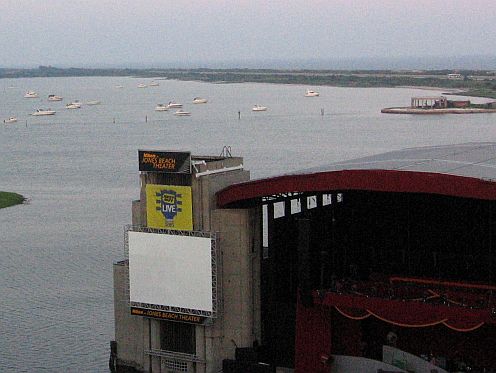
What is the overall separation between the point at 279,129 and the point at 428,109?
78.3ft

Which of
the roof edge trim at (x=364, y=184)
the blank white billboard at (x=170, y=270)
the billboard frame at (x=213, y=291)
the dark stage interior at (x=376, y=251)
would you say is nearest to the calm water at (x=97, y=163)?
the billboard frame at (x=213, y=291)

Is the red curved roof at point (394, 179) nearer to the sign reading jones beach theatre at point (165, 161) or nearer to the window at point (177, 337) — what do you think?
the sign reading jones beach theatre at point (165, 161)

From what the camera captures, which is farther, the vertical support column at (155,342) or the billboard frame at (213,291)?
the vertical support column at (155,342)

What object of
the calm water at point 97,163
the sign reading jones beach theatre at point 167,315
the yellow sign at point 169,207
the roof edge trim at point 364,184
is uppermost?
the roof edge trim at point 364,184

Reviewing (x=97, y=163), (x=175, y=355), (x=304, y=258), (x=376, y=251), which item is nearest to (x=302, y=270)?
(x=304, y=258)

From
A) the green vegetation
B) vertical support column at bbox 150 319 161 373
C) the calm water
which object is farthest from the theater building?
the green vegetation

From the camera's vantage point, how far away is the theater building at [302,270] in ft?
60.0

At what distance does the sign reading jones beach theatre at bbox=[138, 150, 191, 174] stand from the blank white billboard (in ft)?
3.89

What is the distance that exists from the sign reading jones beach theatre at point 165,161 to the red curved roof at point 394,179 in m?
0.82

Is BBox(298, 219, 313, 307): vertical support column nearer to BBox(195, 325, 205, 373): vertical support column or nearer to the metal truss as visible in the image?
BBox(195, 325, 205, 373): vertical support column

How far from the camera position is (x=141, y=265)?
2031 cm

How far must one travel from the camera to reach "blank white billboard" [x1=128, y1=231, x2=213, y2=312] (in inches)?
772

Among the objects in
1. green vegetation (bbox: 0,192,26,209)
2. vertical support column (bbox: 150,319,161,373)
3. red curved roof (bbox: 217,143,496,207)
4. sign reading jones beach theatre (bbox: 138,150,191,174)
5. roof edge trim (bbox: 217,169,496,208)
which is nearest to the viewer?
roof edge trim (bbox: 217,169,496,208)

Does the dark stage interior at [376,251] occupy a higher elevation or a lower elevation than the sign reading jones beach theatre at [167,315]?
higher
